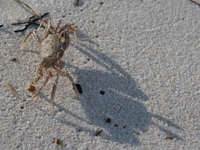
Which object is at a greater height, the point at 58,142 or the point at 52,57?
the point at 52,57

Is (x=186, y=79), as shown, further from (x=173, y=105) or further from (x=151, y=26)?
(x=151, y=26)

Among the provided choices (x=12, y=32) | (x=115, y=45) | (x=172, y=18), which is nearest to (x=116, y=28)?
(x=115, y=45)

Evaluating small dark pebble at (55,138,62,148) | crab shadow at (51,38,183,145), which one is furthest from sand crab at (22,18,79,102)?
small dark pebble at (55,138,62,148)

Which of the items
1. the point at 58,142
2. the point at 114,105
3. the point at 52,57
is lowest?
the point at 58,142

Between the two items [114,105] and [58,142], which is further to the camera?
[114,105]

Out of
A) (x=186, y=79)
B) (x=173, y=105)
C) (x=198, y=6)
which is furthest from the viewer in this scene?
(x=198, y=6)

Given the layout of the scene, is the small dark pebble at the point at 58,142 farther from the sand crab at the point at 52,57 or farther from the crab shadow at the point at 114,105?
the sand crab at the point at 52,57

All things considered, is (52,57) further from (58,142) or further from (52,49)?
(58,142)

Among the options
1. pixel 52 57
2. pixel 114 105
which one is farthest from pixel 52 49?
pixel 114 105
